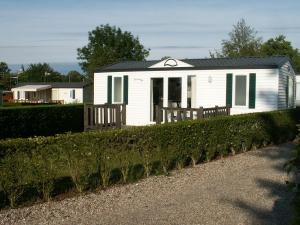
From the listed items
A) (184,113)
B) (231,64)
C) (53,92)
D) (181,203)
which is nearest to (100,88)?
(231,64)

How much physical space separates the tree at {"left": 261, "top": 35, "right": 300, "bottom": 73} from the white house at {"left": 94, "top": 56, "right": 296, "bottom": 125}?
27.7 meters

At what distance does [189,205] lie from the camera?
6598mm

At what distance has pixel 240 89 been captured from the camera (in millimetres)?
17062

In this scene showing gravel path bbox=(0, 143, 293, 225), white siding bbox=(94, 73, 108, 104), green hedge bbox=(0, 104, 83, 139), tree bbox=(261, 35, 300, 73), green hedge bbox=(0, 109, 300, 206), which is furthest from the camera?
tree bbox=(261, 35, 300, 73)

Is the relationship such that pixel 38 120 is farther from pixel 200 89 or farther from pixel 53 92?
pixel 53 92

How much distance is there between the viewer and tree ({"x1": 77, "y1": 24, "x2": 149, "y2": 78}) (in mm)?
57938

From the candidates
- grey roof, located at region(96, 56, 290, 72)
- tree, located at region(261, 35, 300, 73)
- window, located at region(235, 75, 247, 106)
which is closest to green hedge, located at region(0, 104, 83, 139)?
grey roof, located at region(96, 56, 290, 72)

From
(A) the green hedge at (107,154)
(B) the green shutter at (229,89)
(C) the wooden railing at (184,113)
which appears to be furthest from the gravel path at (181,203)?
(B) the green shutter at (229,89)

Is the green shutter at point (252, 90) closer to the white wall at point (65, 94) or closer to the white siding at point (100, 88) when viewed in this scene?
the white siding at point (100, 88)

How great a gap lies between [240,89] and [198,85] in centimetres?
159

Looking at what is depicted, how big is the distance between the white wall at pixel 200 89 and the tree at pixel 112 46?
37078 mm

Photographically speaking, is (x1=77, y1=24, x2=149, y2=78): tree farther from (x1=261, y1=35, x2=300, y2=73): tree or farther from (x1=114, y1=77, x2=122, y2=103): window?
(x1=114, y1=77, x2=122, y2=103): window

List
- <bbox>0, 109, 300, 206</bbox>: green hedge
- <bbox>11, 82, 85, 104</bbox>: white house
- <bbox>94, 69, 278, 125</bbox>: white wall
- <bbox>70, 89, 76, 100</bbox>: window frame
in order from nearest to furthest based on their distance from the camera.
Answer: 1. <bbox>0, 109, 300, 206</bbox>: green hedge
2. <bbox>94, 69, 278, 125</bbox>: white wall
3. <bbox>11, 82, 85, 104</bbox>: white house
4. <bbox>70, 89, 76, 100</bbox>: window frame

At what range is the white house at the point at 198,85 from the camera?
16.7 m
